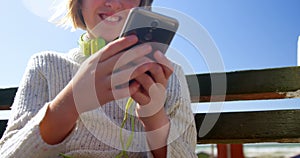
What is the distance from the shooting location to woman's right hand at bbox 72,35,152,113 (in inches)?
27.0

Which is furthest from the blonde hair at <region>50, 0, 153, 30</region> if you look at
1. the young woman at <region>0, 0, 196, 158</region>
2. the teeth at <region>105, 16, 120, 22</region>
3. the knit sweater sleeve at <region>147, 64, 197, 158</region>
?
the knit sweater sleeve at <region>147, 64, 197, 158</region>

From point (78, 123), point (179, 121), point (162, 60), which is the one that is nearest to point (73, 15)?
point (78, 123)

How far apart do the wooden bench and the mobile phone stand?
44cm

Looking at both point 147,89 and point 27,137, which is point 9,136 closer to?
point 27,137

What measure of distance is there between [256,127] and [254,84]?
119mm

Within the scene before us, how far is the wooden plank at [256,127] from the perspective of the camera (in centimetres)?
108

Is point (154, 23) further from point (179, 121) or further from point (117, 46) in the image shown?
point (179, 121)

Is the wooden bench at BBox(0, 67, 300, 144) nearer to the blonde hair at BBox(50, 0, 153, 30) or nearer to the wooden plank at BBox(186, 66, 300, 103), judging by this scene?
the wooden plank at BBox(186, 66, 300, 103)

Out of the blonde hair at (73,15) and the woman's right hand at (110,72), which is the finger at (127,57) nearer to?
the woman's right hand at (110,72)

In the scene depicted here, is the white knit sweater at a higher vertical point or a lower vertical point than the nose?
lower

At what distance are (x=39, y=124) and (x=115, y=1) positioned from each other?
40 cm

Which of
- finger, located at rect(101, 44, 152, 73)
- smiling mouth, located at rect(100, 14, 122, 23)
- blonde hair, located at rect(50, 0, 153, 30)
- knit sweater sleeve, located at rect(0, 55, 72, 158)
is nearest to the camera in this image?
finger, located at rect(101, 44, 152, 73)

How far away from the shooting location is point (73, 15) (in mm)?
1199

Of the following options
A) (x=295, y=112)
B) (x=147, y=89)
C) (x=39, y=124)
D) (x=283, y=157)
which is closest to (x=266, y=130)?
(x=295, y=112)
